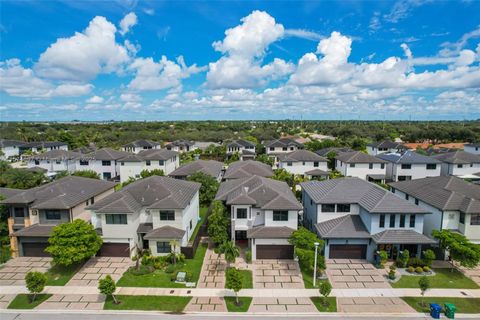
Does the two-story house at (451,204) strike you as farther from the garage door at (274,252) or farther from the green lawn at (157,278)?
the green lawn at (157,278)

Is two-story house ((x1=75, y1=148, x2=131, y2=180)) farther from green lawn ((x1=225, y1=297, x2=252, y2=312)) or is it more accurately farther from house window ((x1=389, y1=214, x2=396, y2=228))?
house window ((x1=389, y1=214, x2=396, y2=228))

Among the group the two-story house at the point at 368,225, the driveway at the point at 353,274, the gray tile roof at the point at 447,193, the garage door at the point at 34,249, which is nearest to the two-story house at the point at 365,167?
the gray tile roof at the point at 447,193

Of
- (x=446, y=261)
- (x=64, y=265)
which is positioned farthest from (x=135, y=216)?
(x=446, y=261)

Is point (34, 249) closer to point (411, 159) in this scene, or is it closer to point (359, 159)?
point (359, 159)

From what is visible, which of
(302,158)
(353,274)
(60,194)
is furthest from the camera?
(302,158)

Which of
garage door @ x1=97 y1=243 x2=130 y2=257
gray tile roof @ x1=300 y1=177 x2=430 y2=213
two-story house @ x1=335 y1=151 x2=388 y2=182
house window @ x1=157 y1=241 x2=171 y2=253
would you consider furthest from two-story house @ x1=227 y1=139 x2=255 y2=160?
garage door @ x1=97 y1=243 x2=130 y2=257

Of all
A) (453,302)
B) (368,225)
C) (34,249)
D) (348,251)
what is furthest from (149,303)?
(453,302)
